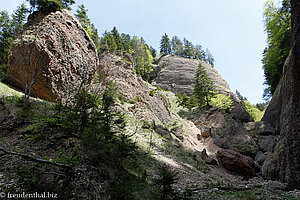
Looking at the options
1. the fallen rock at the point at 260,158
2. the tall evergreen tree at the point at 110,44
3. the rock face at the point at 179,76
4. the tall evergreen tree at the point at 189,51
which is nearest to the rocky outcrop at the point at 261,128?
the fallen rock at the point at 260,158

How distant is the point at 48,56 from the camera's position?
9711mm

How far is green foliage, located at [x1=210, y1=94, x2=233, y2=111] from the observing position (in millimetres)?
24658

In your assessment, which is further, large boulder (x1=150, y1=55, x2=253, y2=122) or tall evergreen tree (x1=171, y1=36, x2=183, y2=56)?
tall evergreen tree (x1=171, y1=36, x2=183, y2=56)

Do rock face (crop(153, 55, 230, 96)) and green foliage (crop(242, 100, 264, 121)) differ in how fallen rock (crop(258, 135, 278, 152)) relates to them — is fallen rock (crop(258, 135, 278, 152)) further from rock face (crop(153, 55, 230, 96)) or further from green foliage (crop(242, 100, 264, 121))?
rock face (crop(153, 55, 230, 96))

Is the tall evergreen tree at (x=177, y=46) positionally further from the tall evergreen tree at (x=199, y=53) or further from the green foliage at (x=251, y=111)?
the green foliage at (x=251, y=111)

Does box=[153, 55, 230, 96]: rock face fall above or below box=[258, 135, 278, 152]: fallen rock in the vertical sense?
above

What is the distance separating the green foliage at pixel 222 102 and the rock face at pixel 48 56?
23.0 metres

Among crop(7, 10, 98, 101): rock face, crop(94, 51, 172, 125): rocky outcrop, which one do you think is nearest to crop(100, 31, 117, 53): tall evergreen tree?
crop(94, 51, 172, 125): rocky outcrop

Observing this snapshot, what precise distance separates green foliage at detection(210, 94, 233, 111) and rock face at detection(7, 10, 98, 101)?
75.4 ft

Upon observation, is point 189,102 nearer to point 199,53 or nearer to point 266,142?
point 266,142

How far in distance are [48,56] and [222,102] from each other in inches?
1024

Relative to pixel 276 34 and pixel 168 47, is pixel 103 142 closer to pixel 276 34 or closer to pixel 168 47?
pixel 276 34

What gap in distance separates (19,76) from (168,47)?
74.3m

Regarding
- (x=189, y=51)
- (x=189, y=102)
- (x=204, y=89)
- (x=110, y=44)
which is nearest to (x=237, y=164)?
(x=204, y=89)
